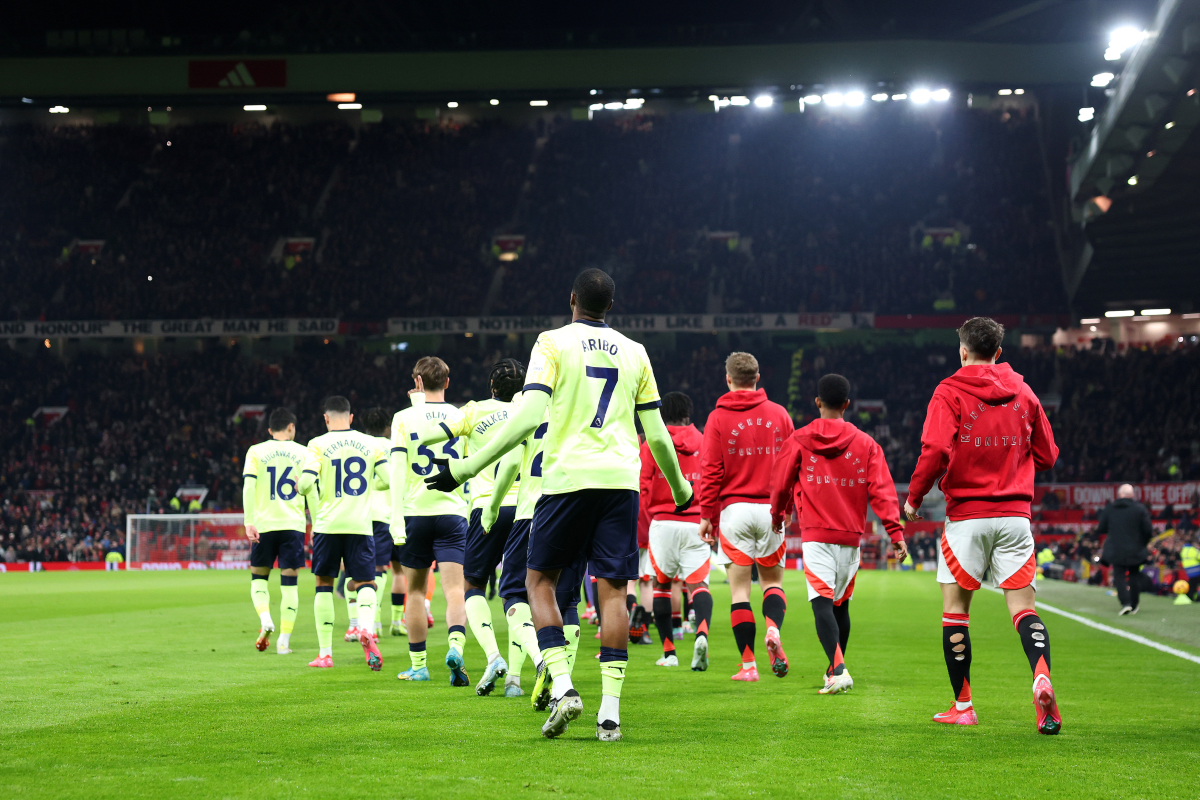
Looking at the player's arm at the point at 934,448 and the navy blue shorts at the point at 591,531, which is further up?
the player's arm at the point at 934,448

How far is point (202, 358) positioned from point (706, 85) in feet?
79.5

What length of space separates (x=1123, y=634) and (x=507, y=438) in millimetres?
10715

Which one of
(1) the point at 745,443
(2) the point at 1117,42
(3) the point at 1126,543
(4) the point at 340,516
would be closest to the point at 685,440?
(1) the point at 745,443

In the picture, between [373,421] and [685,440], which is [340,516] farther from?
[685,440]

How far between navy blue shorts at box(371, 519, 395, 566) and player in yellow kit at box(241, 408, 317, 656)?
1.69m

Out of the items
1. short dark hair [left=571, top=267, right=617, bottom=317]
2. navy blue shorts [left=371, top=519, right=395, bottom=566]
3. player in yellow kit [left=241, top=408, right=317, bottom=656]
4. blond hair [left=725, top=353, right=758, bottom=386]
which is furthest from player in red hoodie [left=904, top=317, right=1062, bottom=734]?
navy blue shorts [left=371, top=519, right=395, bottom=566]

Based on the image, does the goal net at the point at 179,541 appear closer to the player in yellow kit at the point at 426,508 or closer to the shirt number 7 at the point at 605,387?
the player in yellow kit at the point at 426,508

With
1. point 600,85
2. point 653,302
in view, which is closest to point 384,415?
point 600,85

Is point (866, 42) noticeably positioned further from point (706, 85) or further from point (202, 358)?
point (202, 358)

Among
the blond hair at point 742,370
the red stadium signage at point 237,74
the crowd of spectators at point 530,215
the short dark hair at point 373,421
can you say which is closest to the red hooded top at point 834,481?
the blond hair at point 742,370

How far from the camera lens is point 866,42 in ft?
113

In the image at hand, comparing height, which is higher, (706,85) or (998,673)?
(706,85)

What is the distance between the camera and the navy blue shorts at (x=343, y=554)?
9.62 metres

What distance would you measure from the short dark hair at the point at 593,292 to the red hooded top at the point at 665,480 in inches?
141
